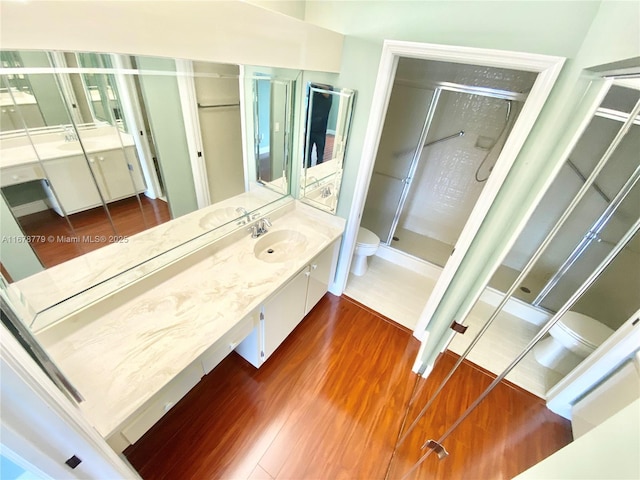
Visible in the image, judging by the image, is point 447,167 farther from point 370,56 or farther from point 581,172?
point 370,56

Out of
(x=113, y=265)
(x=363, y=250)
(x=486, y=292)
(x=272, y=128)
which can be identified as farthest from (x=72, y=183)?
(x=486, y=292)

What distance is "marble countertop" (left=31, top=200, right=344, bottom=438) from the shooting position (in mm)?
921

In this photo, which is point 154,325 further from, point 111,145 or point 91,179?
point 111,145

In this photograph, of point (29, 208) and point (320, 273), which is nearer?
point (29, 208)

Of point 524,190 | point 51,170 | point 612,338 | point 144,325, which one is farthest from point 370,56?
point 612,338

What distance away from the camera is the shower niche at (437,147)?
2.46 metres

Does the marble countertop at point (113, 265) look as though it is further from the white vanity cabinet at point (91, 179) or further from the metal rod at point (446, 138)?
the metal rod at point (446, 138)

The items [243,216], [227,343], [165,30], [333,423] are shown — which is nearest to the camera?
[165,30]

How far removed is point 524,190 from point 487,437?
1.51 metres

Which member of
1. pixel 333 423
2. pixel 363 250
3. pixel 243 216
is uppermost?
pixel 243 216

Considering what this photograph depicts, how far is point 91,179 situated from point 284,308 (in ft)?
3.85

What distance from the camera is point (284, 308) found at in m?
1.69

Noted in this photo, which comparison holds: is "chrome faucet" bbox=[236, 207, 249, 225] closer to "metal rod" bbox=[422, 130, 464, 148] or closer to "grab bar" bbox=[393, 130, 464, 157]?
"grab bar" bbox=[393, 130, 464, 157]

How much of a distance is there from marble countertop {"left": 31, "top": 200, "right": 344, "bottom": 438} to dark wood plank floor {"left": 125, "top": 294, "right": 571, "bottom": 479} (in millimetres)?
768
